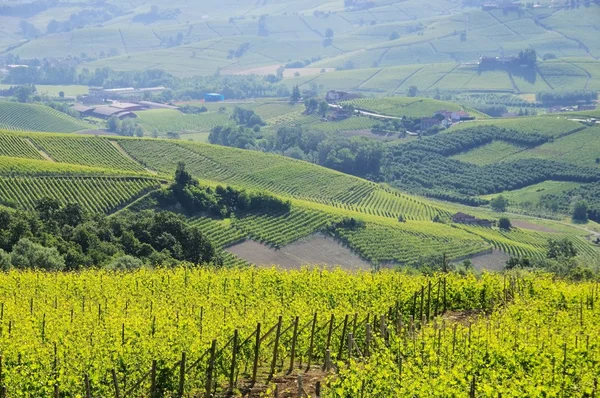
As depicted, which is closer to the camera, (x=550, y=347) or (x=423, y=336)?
(x=550, y=347)

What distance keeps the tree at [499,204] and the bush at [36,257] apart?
115509mm

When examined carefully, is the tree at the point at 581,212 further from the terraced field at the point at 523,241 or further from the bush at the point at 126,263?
the bush at the point at 126,263

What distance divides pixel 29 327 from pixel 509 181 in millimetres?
159414

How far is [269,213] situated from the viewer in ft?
357

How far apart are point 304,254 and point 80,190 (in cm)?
2616

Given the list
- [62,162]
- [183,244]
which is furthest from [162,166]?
[183,244]

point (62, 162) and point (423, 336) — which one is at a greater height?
point (423, 336)

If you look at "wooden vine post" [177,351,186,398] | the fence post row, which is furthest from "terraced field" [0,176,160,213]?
"wooden vine post" [177,351,186,398]

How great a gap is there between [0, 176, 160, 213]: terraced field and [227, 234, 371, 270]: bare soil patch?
15089mm

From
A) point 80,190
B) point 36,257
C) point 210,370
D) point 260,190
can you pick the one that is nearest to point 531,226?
point 260,190

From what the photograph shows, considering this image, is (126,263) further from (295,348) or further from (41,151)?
(41,151)

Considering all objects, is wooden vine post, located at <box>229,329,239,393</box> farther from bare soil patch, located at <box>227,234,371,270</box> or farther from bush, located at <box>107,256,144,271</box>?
bare soil patch, located at <box>227,234,371,270</box>

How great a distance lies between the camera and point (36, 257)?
58531 mm

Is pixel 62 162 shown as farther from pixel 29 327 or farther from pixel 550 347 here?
pixel 550 347
